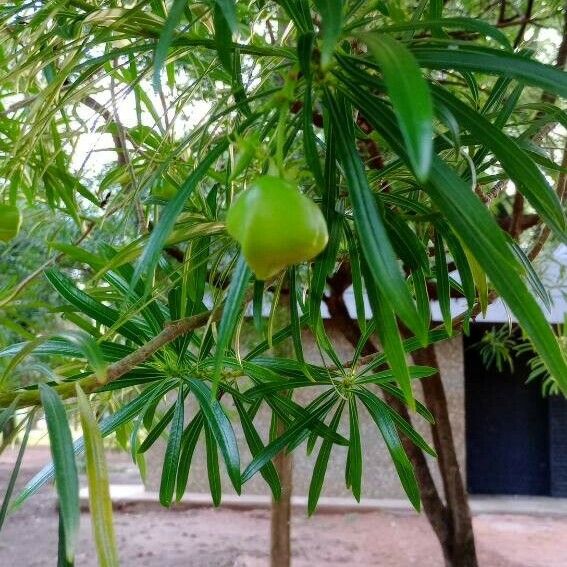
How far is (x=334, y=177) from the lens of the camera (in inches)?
23.6

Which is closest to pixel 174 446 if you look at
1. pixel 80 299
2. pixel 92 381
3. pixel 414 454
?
pixel 80 299

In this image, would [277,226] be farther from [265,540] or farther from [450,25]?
[265,540]

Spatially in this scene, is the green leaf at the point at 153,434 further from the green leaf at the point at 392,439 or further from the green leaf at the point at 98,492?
the green leaf at the point at 98,492

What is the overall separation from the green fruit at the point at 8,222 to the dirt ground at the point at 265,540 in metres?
3.79

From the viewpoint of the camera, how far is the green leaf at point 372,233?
1.41 feet

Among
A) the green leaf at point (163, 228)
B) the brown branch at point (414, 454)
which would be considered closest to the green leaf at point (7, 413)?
the green leaf at point (163, 228)

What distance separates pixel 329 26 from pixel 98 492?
326 mm

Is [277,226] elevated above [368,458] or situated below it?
above

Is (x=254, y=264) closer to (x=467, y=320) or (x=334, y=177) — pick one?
(x=334, y=177)

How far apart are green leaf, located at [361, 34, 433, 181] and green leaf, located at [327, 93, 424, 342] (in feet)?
0.24

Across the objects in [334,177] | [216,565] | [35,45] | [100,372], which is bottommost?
[216,565]

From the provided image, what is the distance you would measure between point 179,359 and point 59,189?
0.41 metres

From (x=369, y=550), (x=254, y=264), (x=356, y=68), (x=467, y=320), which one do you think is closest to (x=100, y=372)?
(x=254, y=264)

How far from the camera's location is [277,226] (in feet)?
1.35
